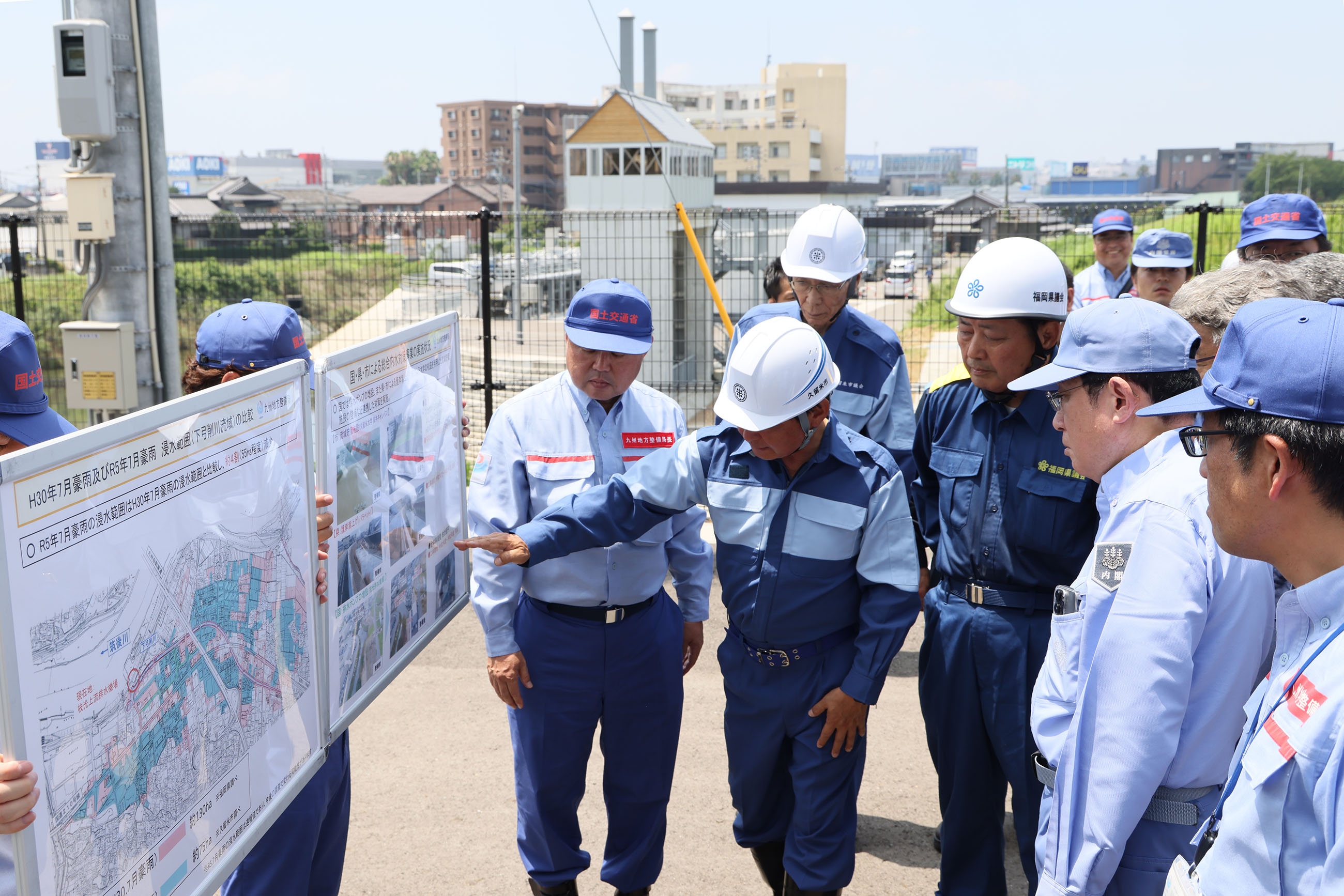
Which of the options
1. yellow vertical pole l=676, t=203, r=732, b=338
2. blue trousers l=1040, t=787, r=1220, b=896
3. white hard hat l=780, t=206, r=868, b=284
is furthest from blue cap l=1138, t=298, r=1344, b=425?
yellow vertical pole l=676, t=203, r=732, b=338

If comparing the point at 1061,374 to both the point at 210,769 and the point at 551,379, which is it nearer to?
the point at 551,379

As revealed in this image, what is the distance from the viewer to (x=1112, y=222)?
293 inches

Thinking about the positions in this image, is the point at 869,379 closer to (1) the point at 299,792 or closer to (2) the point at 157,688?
(1) the point at 299,792

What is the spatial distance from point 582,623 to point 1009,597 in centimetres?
133

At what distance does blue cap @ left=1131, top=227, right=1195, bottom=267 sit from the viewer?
6680 mm

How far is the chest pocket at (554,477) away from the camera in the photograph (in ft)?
11.2

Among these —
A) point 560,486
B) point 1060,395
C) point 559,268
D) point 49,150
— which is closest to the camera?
point 1060,395

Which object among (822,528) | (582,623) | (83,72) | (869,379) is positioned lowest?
(582,623)

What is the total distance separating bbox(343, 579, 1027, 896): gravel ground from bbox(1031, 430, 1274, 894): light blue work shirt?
1.68 meters

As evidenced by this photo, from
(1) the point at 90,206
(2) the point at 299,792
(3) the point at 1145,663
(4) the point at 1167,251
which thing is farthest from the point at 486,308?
(3) the point at 1145,663

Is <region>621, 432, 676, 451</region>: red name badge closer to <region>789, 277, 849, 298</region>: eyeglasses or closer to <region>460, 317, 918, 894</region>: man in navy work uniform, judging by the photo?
<region>460, 317, 918, 894</region>: man in navy work uniform

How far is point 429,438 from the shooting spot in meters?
3.17

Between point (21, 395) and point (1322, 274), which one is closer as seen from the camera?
point (21, 395)

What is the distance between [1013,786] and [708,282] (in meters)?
4.98
